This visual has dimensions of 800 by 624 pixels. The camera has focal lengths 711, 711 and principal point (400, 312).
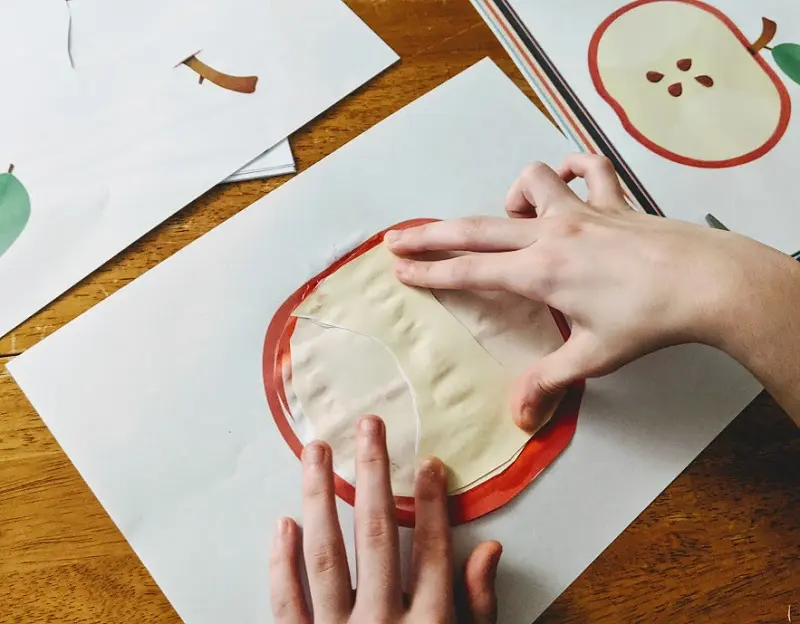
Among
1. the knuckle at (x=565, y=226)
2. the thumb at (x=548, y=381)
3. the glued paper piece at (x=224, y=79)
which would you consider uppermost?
the glued paper piece at (x=224, y=79)

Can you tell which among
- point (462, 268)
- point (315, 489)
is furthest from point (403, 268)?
point (315, 489)

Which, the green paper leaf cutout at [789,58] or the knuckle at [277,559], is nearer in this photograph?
the knuckle at [277,559]

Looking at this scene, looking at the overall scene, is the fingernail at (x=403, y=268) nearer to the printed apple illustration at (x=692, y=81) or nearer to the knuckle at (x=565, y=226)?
the knuckle at (x=565, y=226)

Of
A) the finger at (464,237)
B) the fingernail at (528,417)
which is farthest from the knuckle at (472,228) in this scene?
the fingernail at (528,417)

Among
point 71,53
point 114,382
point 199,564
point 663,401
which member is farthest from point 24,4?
point 663,401

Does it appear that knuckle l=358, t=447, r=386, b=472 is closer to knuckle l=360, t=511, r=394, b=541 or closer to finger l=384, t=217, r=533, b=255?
knuckle l=360, t=511, r=394, b=541

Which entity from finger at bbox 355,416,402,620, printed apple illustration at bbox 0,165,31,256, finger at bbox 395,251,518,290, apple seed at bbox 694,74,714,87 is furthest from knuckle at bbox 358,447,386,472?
apple seed at bbox 694,74,714,87

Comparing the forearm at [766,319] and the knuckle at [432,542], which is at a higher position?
the forearm at [766,319]
